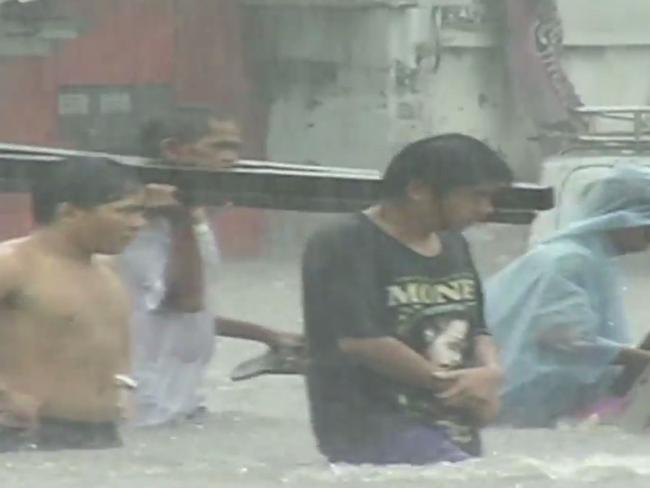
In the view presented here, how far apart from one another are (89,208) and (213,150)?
4.19ft

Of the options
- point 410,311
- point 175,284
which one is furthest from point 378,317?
point 175,284

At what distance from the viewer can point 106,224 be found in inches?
229

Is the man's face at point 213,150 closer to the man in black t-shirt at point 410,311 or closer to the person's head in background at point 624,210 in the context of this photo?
the person's head in background at point 624,210

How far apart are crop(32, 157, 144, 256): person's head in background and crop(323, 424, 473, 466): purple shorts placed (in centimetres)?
80

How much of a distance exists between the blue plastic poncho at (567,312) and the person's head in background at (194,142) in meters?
0.84

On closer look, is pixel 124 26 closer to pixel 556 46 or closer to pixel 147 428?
pixel 556 46

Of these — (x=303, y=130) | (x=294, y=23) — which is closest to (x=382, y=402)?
(x=303, y=130)

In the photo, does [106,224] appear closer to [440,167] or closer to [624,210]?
[440,167]

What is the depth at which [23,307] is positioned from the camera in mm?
5770

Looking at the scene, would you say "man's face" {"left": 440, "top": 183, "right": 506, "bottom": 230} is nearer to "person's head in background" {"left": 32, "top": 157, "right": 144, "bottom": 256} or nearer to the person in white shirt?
"person's head in background" {"left": 32, "top": 157, "right": 144, "bottom": 256}

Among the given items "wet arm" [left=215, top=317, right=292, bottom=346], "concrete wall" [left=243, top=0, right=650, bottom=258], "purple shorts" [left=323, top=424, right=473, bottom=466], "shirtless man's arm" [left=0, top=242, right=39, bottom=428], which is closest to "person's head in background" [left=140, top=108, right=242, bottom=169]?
"wet arm" [left=215, top=317, right=292, bottom=346]

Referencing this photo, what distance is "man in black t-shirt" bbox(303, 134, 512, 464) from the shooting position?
5.40 meters

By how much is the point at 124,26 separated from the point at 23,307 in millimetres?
9584

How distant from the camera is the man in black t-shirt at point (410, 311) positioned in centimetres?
540
